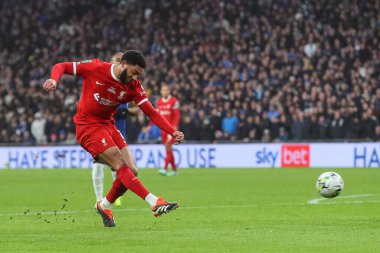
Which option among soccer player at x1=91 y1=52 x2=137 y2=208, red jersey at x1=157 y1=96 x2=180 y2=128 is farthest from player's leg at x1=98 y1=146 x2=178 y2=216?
red jersey at x1=157 y1=96 x2=180 y2=128

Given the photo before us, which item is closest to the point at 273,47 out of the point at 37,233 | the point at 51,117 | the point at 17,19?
Answer: the point at 51,117

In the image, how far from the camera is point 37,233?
34.6ft

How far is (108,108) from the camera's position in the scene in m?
11.2

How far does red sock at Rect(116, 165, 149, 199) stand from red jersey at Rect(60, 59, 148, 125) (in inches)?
31.0

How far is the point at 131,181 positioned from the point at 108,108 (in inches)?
40.6

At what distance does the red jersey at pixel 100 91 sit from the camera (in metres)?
11.0

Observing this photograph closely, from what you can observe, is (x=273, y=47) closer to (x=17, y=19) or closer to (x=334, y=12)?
(x=334, y=12)

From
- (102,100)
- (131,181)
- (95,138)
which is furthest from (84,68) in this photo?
(131,181)

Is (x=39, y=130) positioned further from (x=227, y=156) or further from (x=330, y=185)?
(x=330, y=185)

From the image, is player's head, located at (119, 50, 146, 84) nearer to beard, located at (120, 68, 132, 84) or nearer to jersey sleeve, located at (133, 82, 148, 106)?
beard, located at (120, 68, 132, 84)

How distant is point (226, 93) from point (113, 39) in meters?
7.31

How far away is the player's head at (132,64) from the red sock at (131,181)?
1.08 m

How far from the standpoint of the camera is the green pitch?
9.16 m

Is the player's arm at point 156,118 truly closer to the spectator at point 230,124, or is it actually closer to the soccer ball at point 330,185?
the soccer ball at point 330,185
